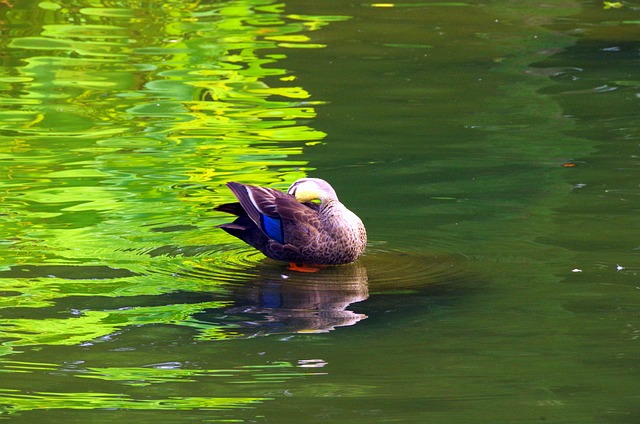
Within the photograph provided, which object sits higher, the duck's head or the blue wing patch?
the duck's head

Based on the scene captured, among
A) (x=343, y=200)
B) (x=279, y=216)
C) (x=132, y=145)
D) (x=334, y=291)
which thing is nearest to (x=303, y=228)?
(x=279, y=216)

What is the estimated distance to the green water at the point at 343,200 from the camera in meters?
5.91

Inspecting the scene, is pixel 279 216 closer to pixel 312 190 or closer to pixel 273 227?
pixel 273 227

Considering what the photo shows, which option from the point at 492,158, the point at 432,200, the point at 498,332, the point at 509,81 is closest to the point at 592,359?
the point at 498,332

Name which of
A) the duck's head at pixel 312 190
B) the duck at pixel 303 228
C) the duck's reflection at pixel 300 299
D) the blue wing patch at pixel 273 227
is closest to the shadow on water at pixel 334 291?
the duck's reflection at pixel 300 299

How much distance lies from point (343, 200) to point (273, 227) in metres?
1.51

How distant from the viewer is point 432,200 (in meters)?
9.06

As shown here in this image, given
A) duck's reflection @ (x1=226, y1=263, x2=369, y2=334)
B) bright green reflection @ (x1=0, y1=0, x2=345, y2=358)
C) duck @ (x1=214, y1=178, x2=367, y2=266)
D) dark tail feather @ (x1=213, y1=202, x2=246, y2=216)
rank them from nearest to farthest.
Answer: duck's reflection @ (x1=226, y1=263, x2=369, y2=334), bright green reflection @ (x1=0, y1=0, x2=345, y2=358), duck @ (x1=214, y1=178, x2=367, y2=266), dark tail feather @ (x1=213, y1=202, x2=246, y2=216)

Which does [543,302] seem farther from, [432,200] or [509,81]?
[509,81]

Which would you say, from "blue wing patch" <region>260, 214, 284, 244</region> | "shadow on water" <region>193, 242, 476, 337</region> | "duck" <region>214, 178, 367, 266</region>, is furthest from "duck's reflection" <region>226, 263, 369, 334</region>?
"blue wing patch" <region>260, 214, 284, 244</region>

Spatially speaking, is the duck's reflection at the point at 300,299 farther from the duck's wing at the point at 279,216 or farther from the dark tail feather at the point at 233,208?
the dark tail feather at the point at 233,208

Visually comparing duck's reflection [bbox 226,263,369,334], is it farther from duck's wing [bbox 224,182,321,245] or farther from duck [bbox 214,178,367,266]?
duck's wing [bbox 224,182,321,245]

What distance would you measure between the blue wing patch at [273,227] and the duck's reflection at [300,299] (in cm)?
23

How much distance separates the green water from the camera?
5.91 metres
